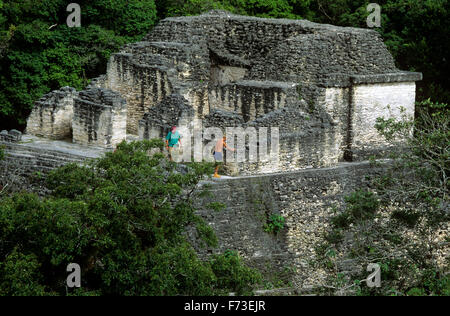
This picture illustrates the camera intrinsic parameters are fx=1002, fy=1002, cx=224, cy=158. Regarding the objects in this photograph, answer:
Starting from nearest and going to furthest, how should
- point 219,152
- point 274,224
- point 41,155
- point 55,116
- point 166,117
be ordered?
1. point 219,152
2. point 274,224
3. point 166,117
4. point 41,155
5. point 55,116

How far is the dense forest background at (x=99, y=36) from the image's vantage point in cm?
3350

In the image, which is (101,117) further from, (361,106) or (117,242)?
(117,242)

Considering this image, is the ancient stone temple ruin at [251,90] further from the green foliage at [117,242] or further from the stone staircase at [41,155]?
the green foliage at [117,242]

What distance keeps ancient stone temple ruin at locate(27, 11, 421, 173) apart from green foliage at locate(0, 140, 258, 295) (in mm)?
Answer: 4507

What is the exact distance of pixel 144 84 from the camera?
28.0 metres

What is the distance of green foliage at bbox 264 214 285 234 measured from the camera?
23.8 meters

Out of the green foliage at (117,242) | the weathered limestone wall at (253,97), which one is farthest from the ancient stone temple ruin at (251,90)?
the green foliage at (117,242)

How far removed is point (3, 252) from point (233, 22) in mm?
12646

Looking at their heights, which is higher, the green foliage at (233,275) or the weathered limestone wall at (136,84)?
the weathered limestone wall at (136,84)

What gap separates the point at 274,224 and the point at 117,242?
19.8 feet

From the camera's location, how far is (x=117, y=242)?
18750 millimetres

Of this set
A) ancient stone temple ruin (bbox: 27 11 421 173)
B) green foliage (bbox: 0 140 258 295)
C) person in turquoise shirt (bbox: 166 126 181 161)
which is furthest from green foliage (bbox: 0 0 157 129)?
green foliage (bbox: 0 140 258 295)

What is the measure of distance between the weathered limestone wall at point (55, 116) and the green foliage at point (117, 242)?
26.1 feet

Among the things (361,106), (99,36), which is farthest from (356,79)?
(99,36)
